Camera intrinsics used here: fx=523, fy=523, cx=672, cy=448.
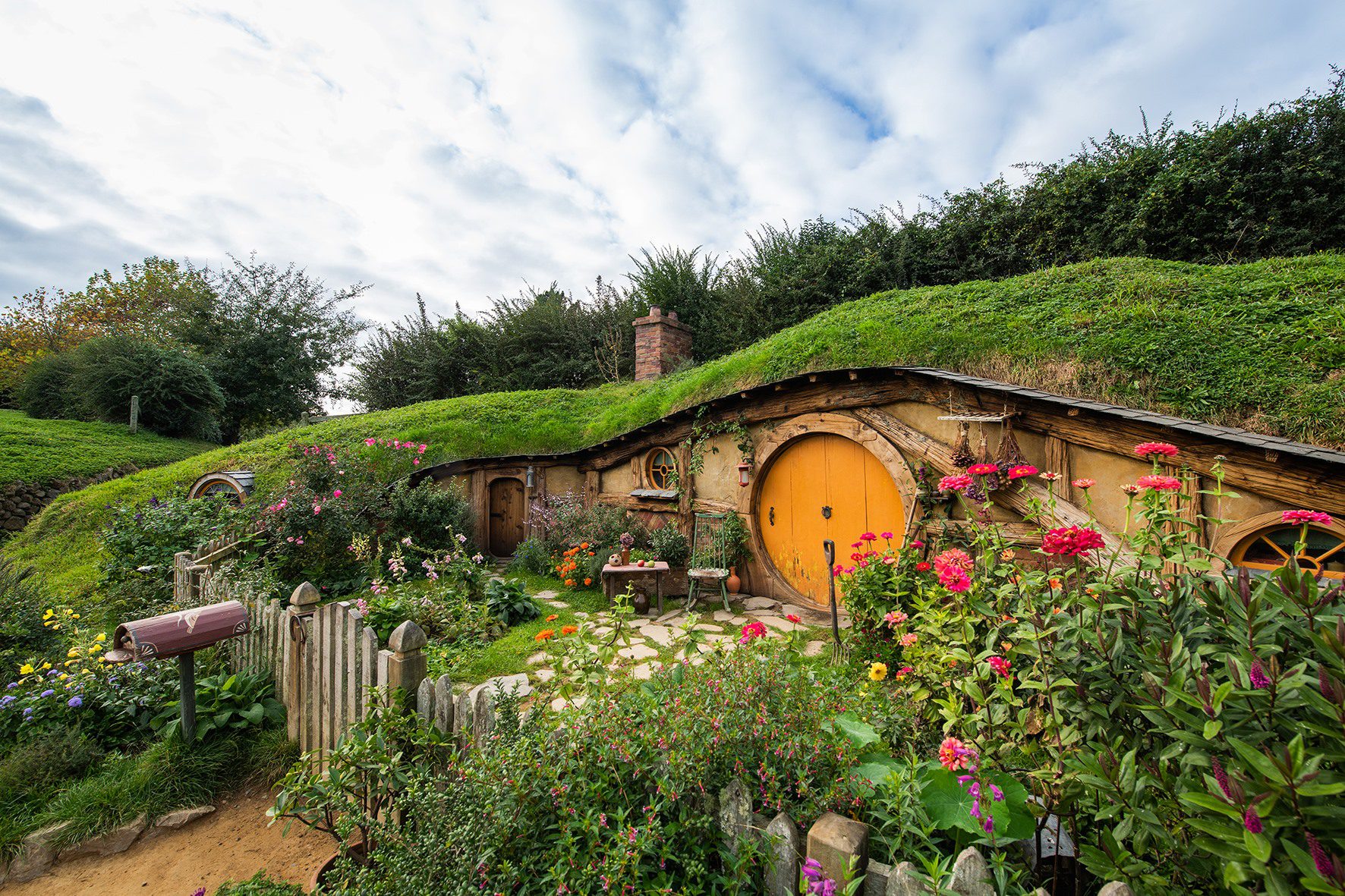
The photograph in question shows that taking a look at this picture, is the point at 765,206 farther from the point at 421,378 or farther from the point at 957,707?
the point at 957,707

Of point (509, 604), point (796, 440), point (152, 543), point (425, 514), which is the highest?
point (796, 440)

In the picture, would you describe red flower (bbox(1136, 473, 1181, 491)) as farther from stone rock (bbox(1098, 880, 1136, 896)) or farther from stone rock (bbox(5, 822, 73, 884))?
stone rock (bbox(5, 822, 73, 884))

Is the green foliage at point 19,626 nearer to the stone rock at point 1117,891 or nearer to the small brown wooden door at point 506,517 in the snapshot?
the small brown wooden door at point 506,517

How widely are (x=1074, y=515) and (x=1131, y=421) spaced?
91cm

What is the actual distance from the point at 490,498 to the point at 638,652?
20.6 ft

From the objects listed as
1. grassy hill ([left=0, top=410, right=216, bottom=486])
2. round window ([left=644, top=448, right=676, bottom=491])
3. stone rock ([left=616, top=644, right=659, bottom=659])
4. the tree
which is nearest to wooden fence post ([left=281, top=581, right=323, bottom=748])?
stone rock ([left=616, top=644, right=659, bottom=659])

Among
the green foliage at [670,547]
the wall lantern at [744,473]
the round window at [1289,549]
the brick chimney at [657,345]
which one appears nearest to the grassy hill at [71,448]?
the brick chimney at [657,345]

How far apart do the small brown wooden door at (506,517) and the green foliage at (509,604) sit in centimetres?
388

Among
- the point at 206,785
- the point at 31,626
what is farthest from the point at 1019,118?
the point at 31,626

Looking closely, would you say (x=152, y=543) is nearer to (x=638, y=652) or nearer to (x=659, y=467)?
(x=638, y=652)

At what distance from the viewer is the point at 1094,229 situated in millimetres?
9172

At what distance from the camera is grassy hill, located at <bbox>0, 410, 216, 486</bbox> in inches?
453

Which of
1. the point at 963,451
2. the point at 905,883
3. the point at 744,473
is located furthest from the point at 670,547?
the point at 905,883

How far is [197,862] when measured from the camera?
276cm
